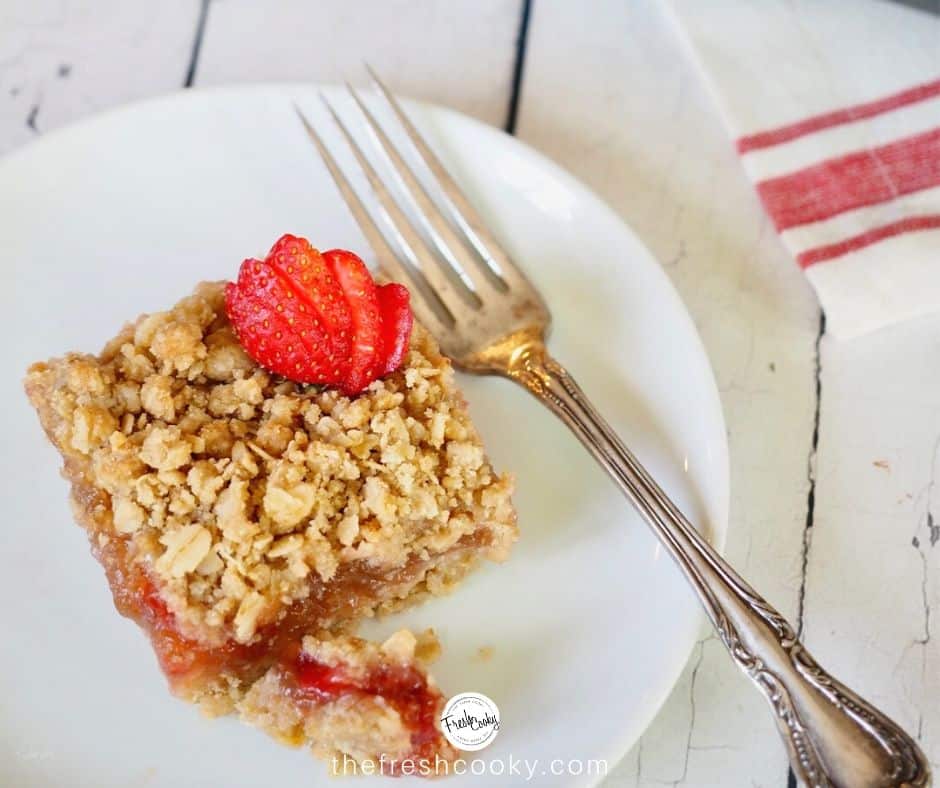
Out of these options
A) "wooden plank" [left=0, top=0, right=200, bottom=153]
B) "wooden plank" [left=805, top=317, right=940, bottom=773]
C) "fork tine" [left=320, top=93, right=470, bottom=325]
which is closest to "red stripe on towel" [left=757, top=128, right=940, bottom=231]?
"wooden plank" [left=805, top=317, right=940, bottom=773]

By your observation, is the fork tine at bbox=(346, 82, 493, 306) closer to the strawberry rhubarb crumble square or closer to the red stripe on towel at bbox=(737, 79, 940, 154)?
the strawberry rhubarb crumble square

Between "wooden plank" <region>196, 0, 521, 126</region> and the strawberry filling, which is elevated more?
"wooden plank" <region>196, 0, 521, 126</region>

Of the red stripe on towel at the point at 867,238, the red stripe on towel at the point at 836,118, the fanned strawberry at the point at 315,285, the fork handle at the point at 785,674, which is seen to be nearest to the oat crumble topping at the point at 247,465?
the fanned strawberry at the point at 315,285

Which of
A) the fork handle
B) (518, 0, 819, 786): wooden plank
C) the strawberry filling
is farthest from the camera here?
(518, 0, 819, 786): wooden plank

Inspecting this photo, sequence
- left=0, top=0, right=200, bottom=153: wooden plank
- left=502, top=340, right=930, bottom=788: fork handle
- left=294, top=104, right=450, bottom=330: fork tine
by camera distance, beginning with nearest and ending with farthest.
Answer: left=502, top=340, right=930, bottom=788: fork handle
left=294, top=104, right=450, bottom=330: fork tine
left=0, top=0, right=200, bottom=153: wooden plank

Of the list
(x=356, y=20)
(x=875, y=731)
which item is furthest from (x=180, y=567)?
(x=356, y=20)

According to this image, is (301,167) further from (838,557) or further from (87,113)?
(838,557)

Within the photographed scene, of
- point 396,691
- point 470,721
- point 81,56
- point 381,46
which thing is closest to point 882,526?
point 470,721

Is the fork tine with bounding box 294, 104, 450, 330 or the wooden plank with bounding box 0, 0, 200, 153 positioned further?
the wooden plank with bounding box 0, 0, 200, 153
